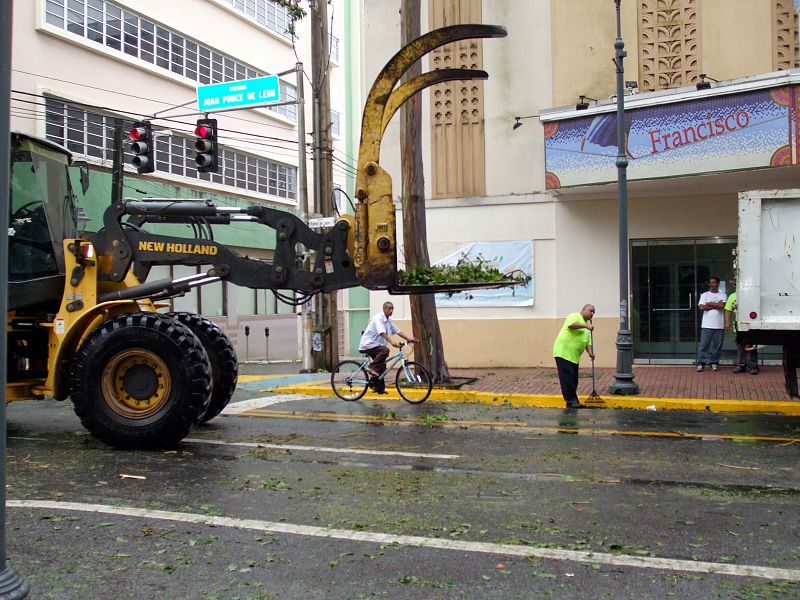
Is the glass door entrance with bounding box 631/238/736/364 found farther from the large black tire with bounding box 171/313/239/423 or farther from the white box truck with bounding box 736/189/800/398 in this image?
the large black tire with bounding box 171/313/239/423

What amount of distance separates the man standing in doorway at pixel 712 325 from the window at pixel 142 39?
13.0 meters

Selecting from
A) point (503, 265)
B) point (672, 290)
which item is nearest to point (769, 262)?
point (672, 290)

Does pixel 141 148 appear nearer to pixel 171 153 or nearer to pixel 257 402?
pixel 257 402

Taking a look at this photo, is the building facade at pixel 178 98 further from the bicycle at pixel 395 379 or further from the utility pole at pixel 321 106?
the bicycle at pixel 395 379

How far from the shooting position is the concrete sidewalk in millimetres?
11812

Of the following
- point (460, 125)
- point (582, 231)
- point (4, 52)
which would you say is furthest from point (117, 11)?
point (4, 52)

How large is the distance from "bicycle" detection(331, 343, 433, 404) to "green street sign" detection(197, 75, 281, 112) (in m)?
6.51

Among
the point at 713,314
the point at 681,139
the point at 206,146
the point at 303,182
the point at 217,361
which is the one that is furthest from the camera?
the point at 303,182

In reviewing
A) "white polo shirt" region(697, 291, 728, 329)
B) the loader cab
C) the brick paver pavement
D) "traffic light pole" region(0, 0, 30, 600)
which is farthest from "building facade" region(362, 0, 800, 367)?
"traffic light pole" region(0, 0, 30, 600)

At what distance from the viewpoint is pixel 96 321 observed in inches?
349

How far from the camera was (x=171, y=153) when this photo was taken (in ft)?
83.2

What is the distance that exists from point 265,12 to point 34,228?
23.9 meters

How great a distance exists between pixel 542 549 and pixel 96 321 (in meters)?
6.14

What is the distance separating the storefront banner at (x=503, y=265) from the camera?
18.0m
